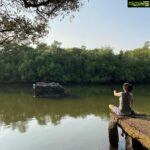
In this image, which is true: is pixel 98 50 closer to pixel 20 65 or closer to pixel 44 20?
pixel 20 65

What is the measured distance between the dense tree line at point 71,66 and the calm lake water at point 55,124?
92.5 feet

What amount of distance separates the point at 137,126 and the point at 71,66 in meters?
56.6

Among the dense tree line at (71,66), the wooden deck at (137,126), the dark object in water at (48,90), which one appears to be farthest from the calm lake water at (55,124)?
the dense tree line at (71,66)

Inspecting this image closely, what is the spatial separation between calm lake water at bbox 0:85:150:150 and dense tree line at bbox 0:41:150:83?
92.5ft

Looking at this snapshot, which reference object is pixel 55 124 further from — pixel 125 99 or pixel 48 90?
pixel 48 90

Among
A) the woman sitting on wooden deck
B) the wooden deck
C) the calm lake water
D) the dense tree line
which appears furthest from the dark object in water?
the dense tree line

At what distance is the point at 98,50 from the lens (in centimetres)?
7650

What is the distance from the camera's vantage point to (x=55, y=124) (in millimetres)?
22453

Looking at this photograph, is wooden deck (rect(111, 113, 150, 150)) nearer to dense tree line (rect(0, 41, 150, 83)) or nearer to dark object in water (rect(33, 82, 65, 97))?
dark object in water (rect(33, 82, 65, 97))

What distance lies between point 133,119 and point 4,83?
50.1 meters

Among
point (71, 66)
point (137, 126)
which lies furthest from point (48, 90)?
point (71, 66)

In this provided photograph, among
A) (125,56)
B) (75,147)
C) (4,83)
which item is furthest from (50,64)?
(75,147)

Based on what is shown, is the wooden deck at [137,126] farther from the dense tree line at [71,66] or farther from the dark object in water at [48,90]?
the dense tree line at [71,66]

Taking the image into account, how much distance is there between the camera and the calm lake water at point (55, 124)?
655 inches
